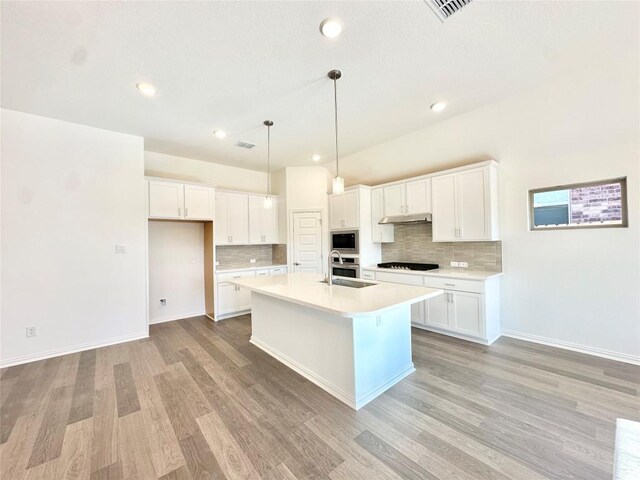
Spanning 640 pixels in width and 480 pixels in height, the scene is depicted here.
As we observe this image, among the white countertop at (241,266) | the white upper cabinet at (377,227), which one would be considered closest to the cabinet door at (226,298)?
the white countertop at (241,266)

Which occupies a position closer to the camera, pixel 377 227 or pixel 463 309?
pixel 463 309

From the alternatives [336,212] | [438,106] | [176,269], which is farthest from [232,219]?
[438,106]

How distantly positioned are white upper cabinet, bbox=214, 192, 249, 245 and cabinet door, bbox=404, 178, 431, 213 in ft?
10.1

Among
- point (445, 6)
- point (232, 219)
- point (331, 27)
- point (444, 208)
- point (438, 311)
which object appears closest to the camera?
point (445, 6)

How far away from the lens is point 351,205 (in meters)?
4.77

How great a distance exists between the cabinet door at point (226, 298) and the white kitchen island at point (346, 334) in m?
1.84

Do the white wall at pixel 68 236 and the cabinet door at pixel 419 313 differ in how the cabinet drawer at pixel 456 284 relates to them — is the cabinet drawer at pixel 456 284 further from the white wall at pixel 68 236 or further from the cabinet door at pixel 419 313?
the white wall at pixel 68 236

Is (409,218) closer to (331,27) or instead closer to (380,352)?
(380,352)

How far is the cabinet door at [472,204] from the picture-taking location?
11.3 feet

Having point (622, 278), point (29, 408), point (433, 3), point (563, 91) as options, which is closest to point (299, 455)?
point (29, 408)

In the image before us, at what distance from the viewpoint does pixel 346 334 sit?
2.25 meters

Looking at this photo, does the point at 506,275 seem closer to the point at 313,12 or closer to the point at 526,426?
the point at 526,426

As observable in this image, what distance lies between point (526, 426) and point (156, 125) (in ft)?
16.3

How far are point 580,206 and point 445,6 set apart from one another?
280 centimetres
